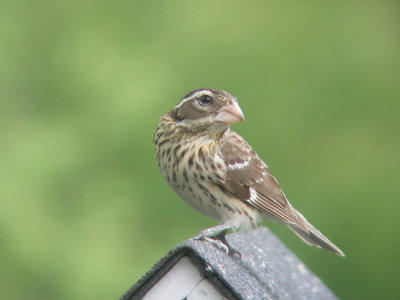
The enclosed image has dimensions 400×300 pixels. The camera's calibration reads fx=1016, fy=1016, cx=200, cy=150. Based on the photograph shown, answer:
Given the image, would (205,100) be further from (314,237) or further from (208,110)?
(314,237)

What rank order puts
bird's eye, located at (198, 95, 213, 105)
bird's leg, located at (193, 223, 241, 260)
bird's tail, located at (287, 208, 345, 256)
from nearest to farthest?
bird's leg, located at (193, 223, 241, 260) → bird's eye, located at (198, 95, 213, 105) → bird's tail, located at (287, 208, 345, 256)

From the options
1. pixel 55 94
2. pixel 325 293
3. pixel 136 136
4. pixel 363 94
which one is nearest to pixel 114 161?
pixel 136 136

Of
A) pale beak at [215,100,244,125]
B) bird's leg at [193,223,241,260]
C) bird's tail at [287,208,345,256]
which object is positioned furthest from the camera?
bird's tail at [287,208,345,256]

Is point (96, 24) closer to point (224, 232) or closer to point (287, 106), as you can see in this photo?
point (287, 106)

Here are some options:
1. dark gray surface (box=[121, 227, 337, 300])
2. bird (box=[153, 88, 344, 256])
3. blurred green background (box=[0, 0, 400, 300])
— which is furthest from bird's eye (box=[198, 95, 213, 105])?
blurred green background (box=[0, 0, 400, 300])

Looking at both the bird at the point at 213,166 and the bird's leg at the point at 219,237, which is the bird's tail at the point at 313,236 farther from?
the bird's leg at the point at 219,237

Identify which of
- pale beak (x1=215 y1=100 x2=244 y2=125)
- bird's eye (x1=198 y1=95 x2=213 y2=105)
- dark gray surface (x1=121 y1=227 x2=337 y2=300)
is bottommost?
dark gray surface (x1=121 y1=227 x2=337 y2=300)

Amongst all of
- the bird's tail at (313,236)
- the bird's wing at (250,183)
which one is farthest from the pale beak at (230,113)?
the bird's tail at (313,236)

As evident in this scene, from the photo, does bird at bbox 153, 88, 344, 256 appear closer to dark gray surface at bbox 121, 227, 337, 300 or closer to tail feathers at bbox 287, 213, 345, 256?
tail feathers at bbox 287, 213, 345, 256
